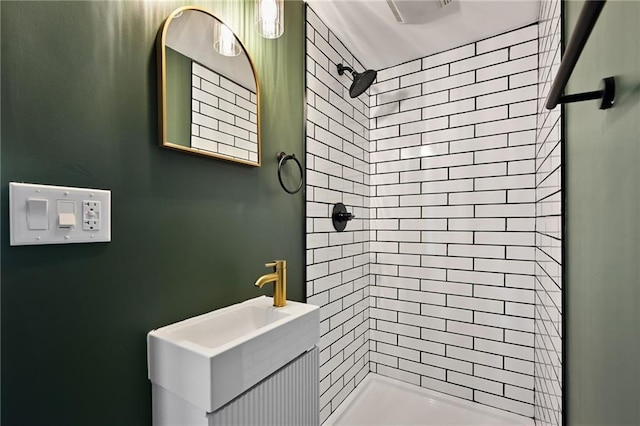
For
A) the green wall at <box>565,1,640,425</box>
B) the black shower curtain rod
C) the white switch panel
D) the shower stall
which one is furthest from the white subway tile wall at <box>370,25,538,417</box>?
the white switch panel

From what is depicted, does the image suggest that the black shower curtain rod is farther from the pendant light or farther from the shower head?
the shower head

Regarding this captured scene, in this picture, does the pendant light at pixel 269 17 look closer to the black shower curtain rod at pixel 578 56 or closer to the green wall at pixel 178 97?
the green wall at pixel 178 97

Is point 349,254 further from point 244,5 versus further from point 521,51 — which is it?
point 521,51

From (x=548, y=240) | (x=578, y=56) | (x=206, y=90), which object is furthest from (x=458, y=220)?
(x=206, y=90)

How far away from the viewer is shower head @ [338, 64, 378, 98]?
1.85m

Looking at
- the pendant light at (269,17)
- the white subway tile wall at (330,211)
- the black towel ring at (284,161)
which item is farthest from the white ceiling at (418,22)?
the black towel ring at (284,161)

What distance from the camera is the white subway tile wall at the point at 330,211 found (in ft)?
5.65

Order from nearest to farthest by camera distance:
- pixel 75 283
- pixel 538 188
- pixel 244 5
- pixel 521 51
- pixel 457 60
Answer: pixel 75 283
pixel 244 5
pixel 538 188
pixel 521 51
pixel 457 60

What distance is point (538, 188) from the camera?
1.69m

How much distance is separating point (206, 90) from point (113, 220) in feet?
1.86

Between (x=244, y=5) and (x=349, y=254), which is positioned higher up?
(x=244, y=5)

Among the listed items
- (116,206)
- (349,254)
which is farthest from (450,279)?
(116,206)

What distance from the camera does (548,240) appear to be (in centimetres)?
138

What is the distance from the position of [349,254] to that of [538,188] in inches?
45.9
